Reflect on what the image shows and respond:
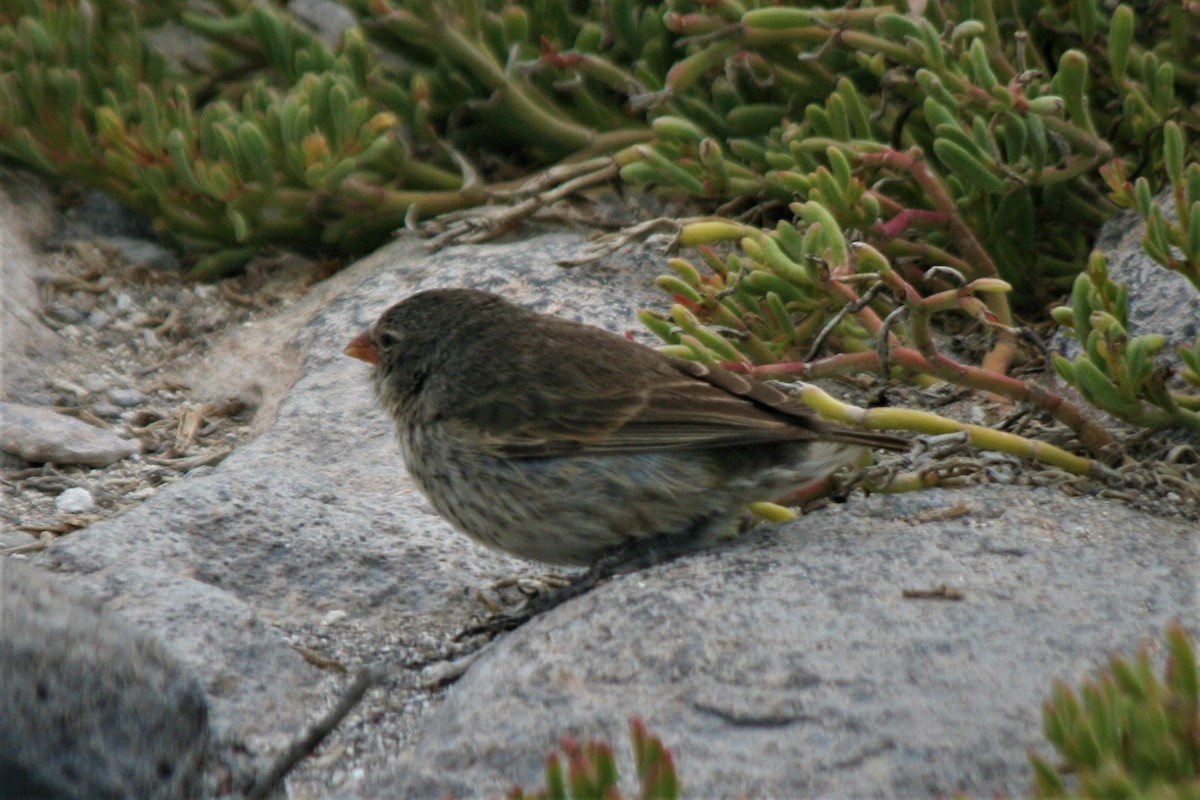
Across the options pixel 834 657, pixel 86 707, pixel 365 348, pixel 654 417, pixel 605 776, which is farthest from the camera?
pixel 365 348

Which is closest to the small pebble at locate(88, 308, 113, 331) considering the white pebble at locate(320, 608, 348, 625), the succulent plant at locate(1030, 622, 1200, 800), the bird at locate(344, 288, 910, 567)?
the bird at locate(344, 288, 910, 567)

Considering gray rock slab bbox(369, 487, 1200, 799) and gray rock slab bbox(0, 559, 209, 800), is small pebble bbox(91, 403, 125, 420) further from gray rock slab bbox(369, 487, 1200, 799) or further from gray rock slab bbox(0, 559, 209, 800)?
gray rock slab bbox(369, 487, 1200, 799)

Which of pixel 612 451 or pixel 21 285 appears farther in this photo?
pixel 21 285

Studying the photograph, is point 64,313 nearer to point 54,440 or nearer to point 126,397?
point 126,397

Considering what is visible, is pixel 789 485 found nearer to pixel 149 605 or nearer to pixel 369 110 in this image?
pixel 149 605

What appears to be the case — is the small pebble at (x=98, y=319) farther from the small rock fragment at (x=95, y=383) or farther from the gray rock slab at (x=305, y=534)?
the gray rock slab at (x=305, y=534)

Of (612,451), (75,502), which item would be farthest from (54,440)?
(612,451)

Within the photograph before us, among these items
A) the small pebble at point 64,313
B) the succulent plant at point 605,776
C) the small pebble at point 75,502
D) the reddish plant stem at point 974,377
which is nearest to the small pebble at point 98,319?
the small pebble at point 64,313

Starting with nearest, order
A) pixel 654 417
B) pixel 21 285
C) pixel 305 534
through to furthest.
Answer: pixel 654 417 → pixel 305 534 → pixel 21 285
